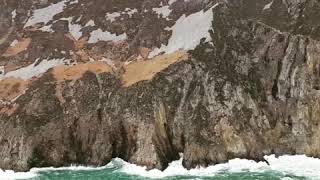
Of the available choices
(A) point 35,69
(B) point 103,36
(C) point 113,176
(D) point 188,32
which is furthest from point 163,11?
(C) point 113,176

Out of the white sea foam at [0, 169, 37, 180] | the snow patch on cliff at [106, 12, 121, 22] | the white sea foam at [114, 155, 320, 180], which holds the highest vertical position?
the snow patch on cliff at [106, 12, 121, 22]

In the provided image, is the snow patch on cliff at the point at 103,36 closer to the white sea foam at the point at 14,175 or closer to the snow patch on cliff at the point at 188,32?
the snow patch on cliff at the point at 188,32

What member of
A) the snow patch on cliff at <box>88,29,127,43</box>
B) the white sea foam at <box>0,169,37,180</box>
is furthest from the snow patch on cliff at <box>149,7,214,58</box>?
the white sea foam at <box>0,169,37,180</box>

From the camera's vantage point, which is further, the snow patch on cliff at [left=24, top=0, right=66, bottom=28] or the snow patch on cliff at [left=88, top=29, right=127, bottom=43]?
the snow patch on cliff at [left=24, top=0, right=66, bottom=28]

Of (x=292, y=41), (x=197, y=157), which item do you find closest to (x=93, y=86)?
(x=197, y=157)

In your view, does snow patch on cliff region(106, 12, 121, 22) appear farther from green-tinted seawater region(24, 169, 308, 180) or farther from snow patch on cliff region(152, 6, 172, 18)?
green-tinted seawater region(24, 169, 308, 180)

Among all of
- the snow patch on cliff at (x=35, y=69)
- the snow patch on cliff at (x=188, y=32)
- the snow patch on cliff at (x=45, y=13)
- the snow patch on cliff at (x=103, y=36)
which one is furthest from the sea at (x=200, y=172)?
the snow patch on cliff at (x=45, y=13)

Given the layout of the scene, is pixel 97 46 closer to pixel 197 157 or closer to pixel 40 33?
pixel 40 33
